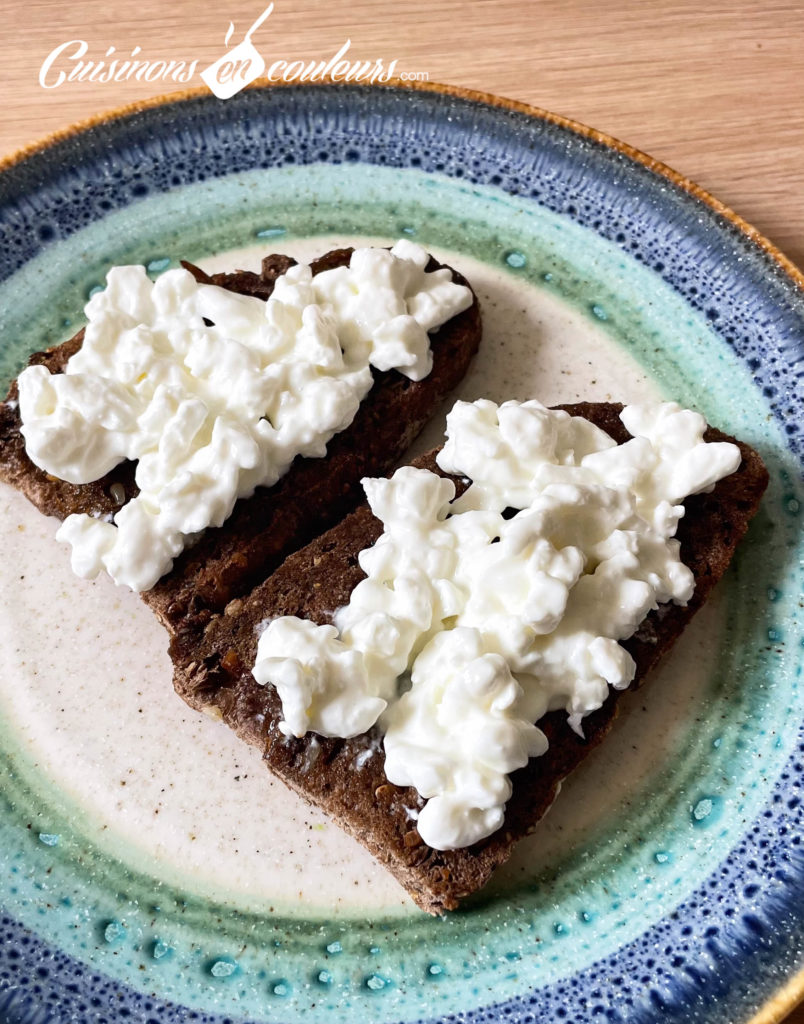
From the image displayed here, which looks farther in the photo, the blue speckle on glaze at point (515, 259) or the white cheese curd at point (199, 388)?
the blue speckle on glaze at point (515, 259)

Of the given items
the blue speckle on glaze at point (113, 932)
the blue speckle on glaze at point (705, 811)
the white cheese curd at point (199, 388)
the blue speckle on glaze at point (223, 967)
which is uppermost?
the white cheese curd at point (199, 388)

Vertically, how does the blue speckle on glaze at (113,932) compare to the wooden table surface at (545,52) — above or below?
below

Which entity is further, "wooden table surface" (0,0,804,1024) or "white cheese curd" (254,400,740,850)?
"wooden table surface" (0,0,804,1024)

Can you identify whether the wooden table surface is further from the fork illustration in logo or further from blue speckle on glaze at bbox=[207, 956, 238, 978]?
blue speckle on glaze at bbox=[207, 956, 238, 978]

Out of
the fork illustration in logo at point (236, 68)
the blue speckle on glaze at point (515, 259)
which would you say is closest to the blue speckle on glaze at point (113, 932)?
the blue speckle on glaze at point (515, 259)

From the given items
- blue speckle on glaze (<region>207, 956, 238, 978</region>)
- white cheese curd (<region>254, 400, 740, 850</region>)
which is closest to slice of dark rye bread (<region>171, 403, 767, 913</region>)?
white cheese curd (<region>254, 400, 740, 850</region>)

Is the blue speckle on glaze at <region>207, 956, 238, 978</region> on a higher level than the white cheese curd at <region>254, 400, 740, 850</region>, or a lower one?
lower

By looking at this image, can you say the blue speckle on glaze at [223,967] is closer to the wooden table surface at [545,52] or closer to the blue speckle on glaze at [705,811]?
the blue speckle on glaze at [705,811]
